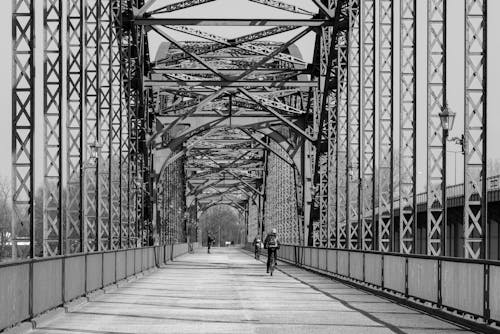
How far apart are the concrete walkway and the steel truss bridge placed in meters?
0.82

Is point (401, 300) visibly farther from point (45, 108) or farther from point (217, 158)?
point (217, 158)

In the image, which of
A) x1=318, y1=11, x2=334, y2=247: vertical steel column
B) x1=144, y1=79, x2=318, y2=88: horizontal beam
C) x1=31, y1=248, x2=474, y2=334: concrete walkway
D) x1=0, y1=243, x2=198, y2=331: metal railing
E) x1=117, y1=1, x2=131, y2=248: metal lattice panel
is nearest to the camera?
x1=0, y1=243, x2=198, y2=331: metal railing

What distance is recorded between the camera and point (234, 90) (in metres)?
52.8

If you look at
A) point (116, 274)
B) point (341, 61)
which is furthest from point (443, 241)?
point (341, 61)

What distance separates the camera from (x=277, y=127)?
193 ft

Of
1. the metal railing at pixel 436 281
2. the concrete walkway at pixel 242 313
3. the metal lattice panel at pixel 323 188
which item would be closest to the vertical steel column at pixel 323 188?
the metal lattice panel at pixel 323 188

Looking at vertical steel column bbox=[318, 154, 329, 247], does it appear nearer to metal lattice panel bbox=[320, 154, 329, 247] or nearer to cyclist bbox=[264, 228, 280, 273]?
metal lattice panel bbox=[320, 154, 329, 247]

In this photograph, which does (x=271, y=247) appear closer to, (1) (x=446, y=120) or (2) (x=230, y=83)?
(2) (x=230, y=83)

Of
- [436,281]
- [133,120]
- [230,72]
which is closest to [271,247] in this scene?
[133,120]

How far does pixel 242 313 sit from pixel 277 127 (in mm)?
39243

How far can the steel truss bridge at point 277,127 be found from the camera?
66.5 feet

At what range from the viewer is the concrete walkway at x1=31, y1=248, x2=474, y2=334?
16969mm

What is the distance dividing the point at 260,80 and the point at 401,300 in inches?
1147

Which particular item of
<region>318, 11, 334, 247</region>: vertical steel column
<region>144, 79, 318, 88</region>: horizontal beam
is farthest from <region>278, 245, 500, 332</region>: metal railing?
<region>144, 79, 318, 88</region>: horizontal beam
